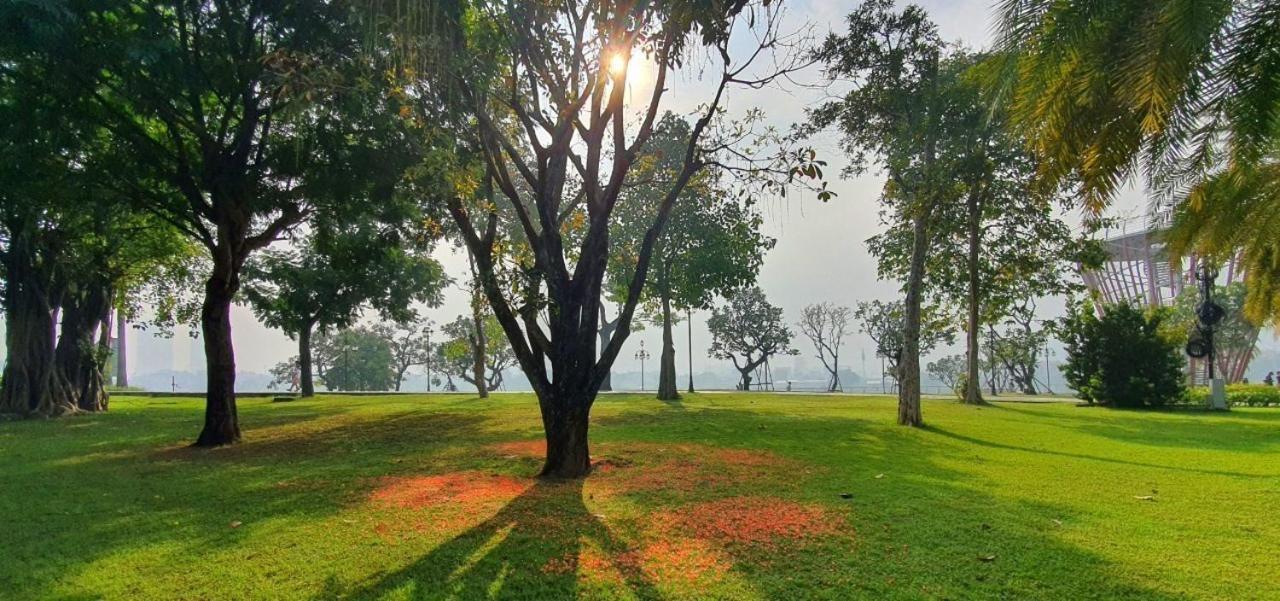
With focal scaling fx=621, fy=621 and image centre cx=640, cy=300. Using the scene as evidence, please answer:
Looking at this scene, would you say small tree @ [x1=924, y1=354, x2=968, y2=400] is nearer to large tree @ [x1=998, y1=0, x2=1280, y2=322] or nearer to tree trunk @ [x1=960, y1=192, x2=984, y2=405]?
tree trunk @ [x1=960, y1=192, x2=984, y2=405]

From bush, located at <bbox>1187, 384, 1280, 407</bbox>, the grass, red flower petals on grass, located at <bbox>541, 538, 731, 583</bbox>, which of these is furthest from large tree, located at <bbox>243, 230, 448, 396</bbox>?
bush, located at <bbox>1187, 384, 1280, 407</bbox>

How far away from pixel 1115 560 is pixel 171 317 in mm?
29077

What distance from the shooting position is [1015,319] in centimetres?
4162

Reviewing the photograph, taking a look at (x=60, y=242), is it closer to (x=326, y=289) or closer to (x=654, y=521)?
(x=326, y=289)

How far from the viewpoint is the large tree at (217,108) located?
908 cm

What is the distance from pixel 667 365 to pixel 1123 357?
52.0 feet

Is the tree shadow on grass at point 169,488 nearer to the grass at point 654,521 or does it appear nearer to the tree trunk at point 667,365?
the grass at point 654,521

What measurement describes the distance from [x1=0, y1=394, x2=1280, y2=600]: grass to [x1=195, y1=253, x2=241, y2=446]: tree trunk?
649 mm

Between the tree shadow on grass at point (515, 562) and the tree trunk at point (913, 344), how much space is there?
1057 centimetres

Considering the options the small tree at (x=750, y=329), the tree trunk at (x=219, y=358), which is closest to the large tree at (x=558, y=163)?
the tree trunk at (x=219, y=358)

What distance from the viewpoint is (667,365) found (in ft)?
84.7

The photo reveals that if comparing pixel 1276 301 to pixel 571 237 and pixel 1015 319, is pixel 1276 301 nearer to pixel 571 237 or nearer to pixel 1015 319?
pixel 571 237

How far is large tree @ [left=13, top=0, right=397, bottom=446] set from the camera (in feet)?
29.8

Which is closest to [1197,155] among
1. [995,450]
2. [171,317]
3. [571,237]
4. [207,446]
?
[995,450]
